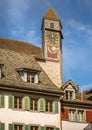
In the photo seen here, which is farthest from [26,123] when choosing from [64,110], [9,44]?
[9,44]

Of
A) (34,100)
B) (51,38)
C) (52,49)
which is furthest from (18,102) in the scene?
(51,38)

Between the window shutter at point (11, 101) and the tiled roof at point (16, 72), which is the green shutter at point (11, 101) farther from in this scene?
the tiled roof at point (16, 72)

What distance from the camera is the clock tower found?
7138cm

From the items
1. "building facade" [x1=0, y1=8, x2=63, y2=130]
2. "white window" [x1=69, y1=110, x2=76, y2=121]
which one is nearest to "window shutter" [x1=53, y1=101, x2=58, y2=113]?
"building facade" [x1=0, y1=8, x2=63, y2=130]

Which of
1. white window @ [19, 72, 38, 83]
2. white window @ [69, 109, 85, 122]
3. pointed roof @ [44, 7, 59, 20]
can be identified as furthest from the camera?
pointed roof @ [44, 7, 59, 20]

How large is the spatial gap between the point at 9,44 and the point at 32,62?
17.4 meters

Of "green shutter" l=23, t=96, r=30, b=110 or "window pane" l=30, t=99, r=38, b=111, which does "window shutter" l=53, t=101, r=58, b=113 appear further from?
"green shutter" l=23, t=96, r=30, b=110

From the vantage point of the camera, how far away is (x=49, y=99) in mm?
55844

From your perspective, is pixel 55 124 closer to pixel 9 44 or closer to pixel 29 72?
pixel 29 72

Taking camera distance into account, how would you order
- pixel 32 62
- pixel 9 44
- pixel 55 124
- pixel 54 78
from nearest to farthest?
1. pixel 55 124
2. pixel 32 62
3. pixel 54 78
4. pixel 9 44

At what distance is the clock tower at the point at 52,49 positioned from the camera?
7138 centimetres

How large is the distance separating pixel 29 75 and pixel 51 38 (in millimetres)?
17866

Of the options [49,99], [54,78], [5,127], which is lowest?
[5,127]

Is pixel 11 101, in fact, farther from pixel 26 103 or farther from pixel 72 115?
pixel 72 115
